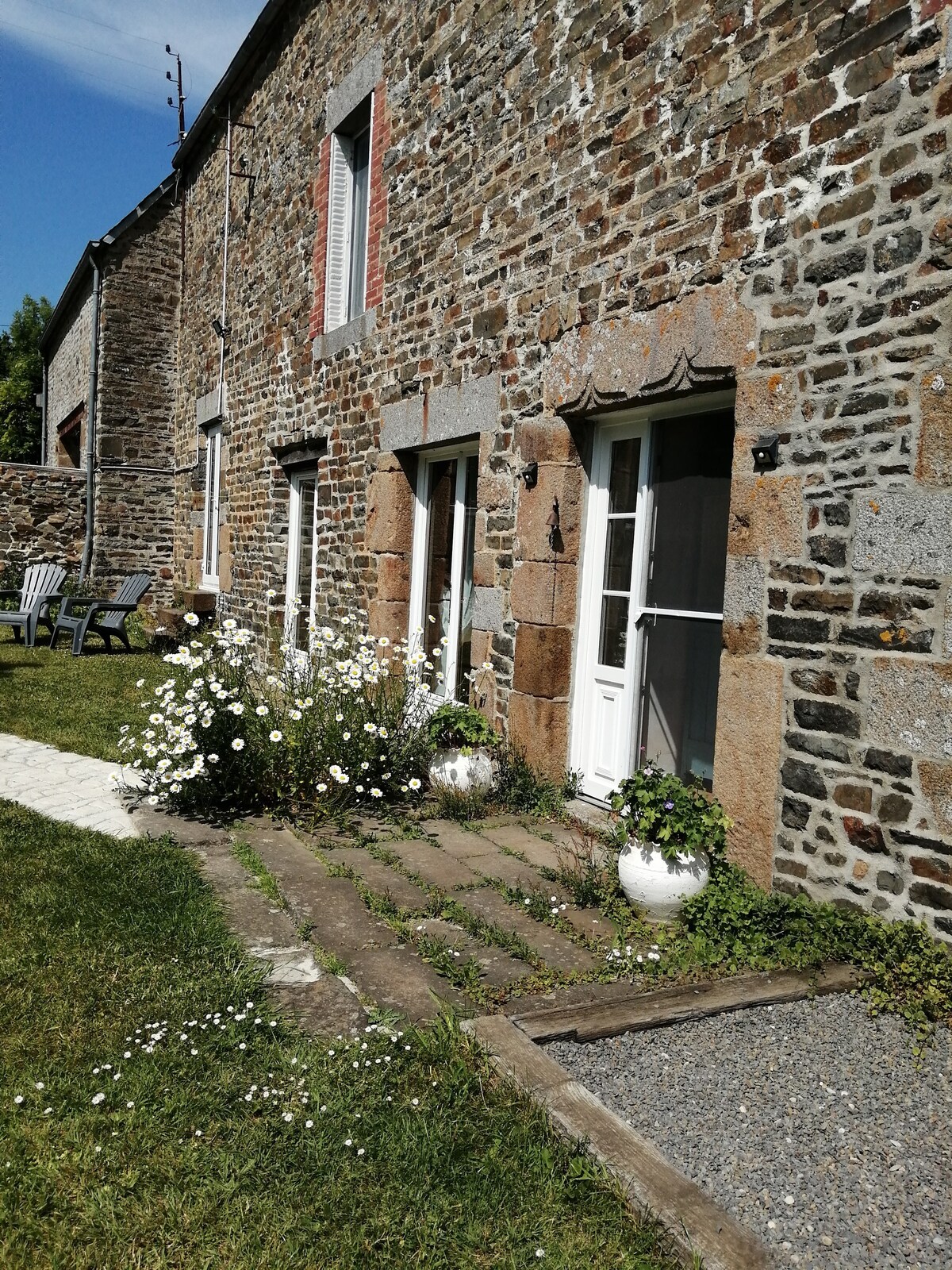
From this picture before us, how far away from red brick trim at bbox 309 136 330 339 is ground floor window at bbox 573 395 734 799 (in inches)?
169

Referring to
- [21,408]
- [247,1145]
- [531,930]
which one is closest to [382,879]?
[531,930]

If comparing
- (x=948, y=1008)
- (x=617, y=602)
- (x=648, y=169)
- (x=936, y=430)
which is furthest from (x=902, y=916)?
(x=648, y=169)

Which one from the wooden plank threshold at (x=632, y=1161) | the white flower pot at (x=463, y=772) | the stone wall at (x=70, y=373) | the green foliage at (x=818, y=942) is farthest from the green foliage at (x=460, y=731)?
the stone wall at (x=70, y=373)

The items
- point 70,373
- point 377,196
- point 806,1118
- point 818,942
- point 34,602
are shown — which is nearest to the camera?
point 806,1118

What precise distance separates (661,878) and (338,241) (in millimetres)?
6744

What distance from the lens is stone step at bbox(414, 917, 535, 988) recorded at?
3361mm

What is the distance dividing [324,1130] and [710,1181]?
955mm

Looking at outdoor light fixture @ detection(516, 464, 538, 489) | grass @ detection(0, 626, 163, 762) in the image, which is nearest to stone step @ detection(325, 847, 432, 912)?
outdoor light fixture @ detection(516, 464, 538, 489)

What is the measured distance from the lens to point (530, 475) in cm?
546

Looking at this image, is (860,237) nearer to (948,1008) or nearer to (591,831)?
(948,1008)

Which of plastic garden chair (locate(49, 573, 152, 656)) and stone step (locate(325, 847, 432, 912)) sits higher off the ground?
plastic garden chair (locate(49, 573, 152, 656))

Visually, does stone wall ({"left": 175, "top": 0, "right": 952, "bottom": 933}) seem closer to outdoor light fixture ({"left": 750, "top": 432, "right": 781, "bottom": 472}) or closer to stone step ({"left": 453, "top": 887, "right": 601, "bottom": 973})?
outdoor light fixture ({"left": 750, "top": 432, "right": 781, "bottom": 472})

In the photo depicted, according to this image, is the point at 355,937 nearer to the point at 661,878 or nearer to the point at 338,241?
the point at 661,878

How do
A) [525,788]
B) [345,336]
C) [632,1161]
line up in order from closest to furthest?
[632,1161]
[525,788]
[345,336]
